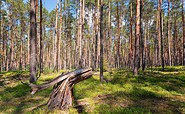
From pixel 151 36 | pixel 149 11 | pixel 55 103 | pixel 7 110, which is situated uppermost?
pixel 149 11

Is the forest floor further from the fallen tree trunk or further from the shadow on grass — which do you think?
the fallen tree trunk

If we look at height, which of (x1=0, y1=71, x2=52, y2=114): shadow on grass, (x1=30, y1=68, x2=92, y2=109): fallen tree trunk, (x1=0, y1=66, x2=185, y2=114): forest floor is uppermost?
(x1=30, y1=68, x2=92, y2=109): fallen tree trunk

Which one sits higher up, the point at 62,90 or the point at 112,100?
the point at 62,90

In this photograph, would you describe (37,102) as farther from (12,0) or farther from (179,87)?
(12,0)

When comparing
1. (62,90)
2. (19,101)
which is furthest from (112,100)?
(19,101)

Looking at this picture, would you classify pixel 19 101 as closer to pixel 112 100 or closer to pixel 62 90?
pixel 62 90

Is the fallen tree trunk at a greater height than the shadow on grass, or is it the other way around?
the fallen tree trunk

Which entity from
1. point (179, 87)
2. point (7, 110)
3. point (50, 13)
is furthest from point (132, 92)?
point (50, 13)

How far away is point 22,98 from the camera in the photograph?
967cm

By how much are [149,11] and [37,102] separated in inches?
1437

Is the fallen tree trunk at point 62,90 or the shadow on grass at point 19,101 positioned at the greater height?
the fallen tree trunk at point 62,90

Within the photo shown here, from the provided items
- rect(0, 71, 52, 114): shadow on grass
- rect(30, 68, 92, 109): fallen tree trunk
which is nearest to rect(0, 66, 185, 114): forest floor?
rect(0, 71, 52, 114): shadow on grass

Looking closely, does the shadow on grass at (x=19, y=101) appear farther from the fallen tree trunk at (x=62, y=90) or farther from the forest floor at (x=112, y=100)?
the fallen tree trunk at (x=62, y=90)

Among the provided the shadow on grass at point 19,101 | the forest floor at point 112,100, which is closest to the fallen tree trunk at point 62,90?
the forest floor at point 112,100
